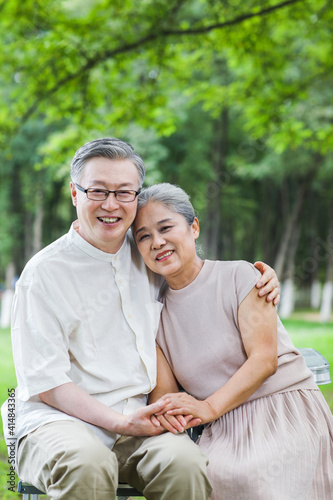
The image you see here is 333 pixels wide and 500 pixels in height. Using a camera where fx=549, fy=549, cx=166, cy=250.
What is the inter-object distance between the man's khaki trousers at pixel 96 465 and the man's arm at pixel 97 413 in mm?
65

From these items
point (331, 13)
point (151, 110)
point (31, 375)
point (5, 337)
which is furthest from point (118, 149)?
point (5, 337)

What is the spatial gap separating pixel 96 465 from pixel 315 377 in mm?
1399

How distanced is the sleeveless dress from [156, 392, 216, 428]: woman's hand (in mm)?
159

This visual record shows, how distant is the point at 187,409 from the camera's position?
93.7 inches

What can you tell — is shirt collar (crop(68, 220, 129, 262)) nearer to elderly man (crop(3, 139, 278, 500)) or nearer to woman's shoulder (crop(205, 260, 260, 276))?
elderly man (crop(3, 139, 278, 500))

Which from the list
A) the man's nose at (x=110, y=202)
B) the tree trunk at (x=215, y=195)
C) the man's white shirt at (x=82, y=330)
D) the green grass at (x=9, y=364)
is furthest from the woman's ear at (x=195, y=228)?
the tree trunk at (x=215, y=195)

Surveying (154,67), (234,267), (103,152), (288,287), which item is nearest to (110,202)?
(103,152)

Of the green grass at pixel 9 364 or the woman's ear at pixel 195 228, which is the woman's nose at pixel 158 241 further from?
the green grass at pixel 9 364

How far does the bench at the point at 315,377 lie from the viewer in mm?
2395

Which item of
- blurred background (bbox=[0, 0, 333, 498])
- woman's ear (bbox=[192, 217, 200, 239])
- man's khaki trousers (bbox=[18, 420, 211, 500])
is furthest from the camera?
blurred background (bbox=[0, 0, 333, 498])

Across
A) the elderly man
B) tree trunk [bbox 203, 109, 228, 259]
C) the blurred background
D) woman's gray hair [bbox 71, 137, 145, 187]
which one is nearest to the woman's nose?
the elderly man

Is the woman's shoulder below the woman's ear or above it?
below

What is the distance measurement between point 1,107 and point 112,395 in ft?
21.2

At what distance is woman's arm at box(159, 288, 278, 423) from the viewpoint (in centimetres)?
249
